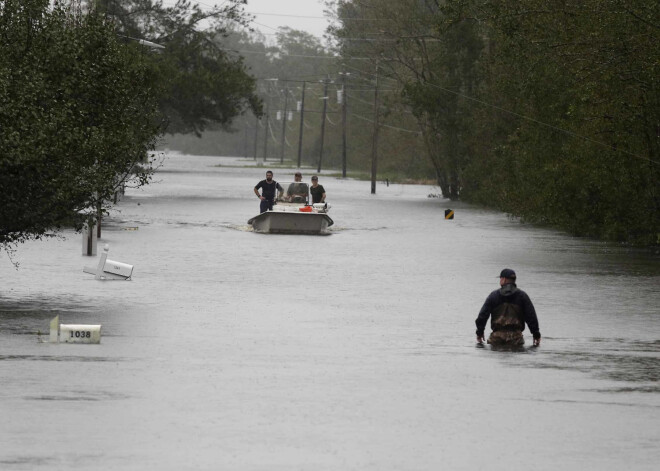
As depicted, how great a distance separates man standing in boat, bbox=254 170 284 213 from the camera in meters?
40.2

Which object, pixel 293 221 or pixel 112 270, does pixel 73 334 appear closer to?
pixel 112 270

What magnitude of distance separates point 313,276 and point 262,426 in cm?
1489

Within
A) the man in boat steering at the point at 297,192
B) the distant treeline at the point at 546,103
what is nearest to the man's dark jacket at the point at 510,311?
the distant treeline at the point at 546,103

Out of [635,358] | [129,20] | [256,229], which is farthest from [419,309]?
[129,20]

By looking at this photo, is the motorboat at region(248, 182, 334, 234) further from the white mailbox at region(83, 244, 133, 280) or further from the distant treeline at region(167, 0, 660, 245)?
the white mailbox at region(83, 244, 133, 280)

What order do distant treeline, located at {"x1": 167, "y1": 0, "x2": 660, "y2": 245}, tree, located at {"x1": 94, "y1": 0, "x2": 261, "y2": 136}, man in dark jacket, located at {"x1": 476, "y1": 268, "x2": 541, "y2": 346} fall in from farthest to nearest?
tree, located at {"x1": 94, "y1": 0, "x2": 261, "y2": 136} < distant treeline, located at {"x1": 167, "y1": 0, "x2": 660, "y2": 245} < man in dark jacket, located at {"x1": 476, "y1": 268, "x2": 541, "y2": 346}

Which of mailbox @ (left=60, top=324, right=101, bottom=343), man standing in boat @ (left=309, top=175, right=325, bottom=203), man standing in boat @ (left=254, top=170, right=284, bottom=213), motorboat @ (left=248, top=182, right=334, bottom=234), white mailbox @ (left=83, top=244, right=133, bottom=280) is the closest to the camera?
mailbox @ (left=60, top=324, right=101, bottom=343)

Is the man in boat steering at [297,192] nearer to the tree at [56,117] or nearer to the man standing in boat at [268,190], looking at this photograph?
the man standing in boat at [268,190]

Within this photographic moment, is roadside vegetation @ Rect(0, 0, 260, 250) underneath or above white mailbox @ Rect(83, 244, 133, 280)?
above

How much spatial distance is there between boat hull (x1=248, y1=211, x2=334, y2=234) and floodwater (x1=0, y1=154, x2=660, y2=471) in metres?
8.20

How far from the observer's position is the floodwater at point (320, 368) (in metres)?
10.1

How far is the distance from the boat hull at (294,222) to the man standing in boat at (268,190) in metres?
0.90

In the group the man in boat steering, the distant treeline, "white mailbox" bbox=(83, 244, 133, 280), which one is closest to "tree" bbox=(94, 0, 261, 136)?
the distant treeline

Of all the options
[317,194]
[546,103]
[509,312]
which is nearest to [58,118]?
[509,312]
